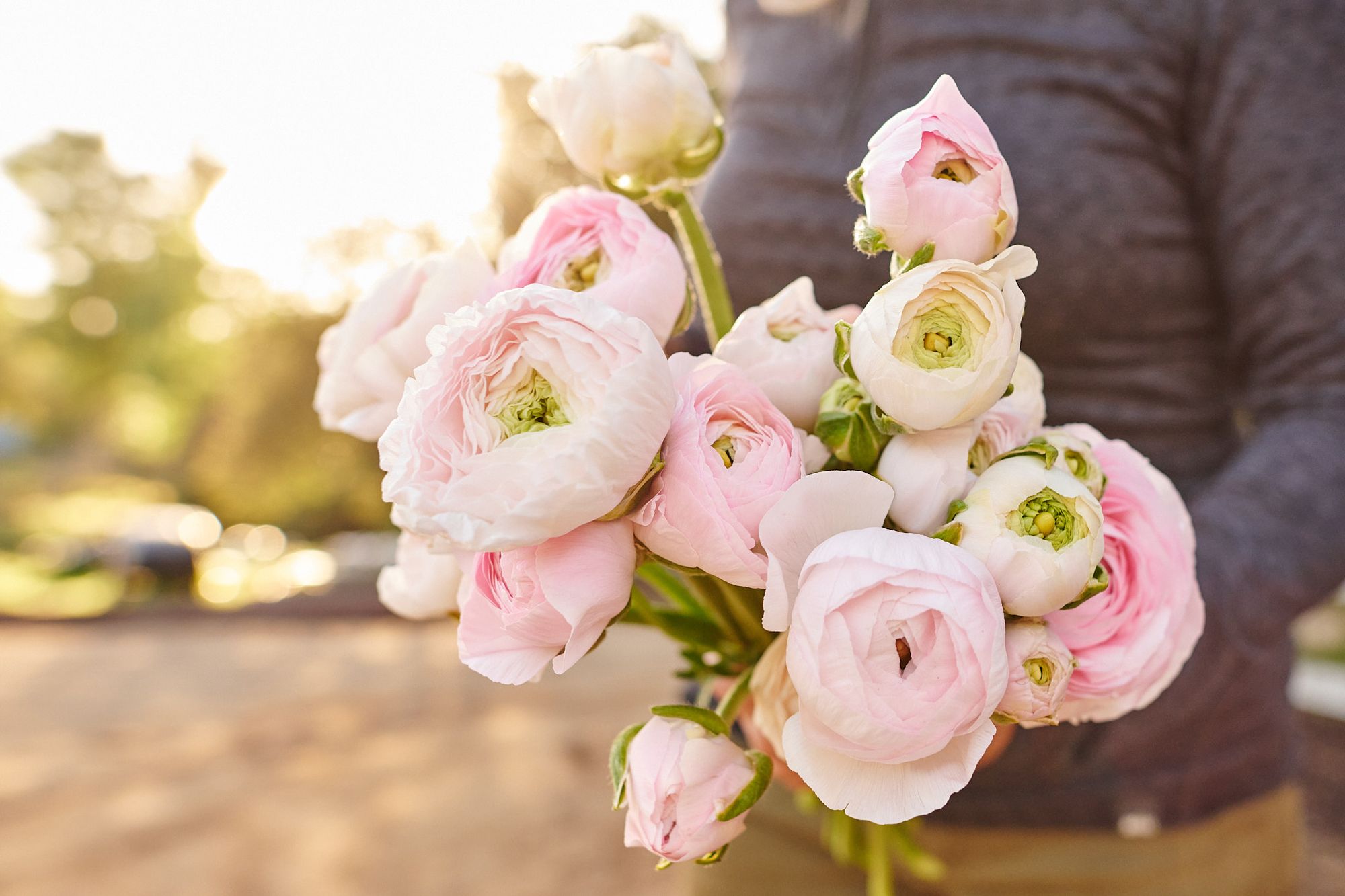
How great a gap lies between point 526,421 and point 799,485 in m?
0.11

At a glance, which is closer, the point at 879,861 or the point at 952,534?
the point at 952,534

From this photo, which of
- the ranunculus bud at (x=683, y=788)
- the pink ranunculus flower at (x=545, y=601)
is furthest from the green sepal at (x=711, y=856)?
the pink ranunculus flower at (x=545, y=601)

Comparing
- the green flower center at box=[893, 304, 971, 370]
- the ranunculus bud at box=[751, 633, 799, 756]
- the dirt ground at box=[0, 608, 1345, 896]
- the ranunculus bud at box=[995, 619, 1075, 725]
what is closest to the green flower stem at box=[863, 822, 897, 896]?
the ranunculus bud at box=[751, 633, 799, 756]

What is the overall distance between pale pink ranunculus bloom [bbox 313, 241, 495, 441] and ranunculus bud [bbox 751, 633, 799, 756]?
224 mm

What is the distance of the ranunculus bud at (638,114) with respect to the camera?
45cm

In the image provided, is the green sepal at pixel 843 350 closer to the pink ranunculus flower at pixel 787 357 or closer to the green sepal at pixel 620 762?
the pink ranunculus flower at pixel 787 357

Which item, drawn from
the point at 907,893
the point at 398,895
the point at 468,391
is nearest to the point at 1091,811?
the point at 907,893

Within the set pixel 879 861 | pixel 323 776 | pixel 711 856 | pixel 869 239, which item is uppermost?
pixel 869 239

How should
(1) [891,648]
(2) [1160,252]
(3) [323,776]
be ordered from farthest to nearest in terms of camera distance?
(3) [323,776]
(2) [1160,252]
(1) [891,648]

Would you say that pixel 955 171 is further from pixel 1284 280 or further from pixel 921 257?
pixel 1284 280

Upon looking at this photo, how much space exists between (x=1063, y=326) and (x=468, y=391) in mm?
610

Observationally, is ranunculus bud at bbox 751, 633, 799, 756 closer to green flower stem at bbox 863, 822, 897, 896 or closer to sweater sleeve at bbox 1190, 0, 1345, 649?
green flower stem at bbox 863, 822, 897, 896

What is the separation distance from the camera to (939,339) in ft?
1.16

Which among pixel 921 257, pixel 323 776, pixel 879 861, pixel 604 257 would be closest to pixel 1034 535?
pixel 921 257
